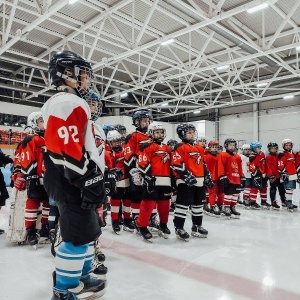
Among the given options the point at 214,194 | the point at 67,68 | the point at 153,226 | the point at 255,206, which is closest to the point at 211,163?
the point at 214,194

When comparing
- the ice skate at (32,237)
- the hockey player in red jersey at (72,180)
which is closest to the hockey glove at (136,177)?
the ice skate at (32,237)

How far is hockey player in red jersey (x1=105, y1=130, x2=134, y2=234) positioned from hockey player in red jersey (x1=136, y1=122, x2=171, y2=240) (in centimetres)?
50

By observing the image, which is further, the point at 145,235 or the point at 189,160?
the point at 189,160

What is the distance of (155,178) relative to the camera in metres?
3.89

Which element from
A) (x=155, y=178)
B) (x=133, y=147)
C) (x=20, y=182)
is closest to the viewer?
(x=20, y=182)

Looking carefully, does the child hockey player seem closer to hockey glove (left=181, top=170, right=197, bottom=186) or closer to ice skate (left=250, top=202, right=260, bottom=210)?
ice skate (left=250, top=202, right=260, bottom=210)

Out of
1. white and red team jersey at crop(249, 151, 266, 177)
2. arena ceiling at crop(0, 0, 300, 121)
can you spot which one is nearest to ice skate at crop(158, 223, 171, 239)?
white and red team jersey at crop(249, 151, 266, 177)

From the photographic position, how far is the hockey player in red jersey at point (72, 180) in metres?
1.65

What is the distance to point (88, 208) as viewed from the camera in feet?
5.51

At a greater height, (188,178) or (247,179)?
(188,178)

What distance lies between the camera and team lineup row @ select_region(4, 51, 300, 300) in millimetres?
1690

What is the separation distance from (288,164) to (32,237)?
543 cm

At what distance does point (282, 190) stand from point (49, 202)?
550cm

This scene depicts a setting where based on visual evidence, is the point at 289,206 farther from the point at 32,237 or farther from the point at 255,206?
the point at 32,237
